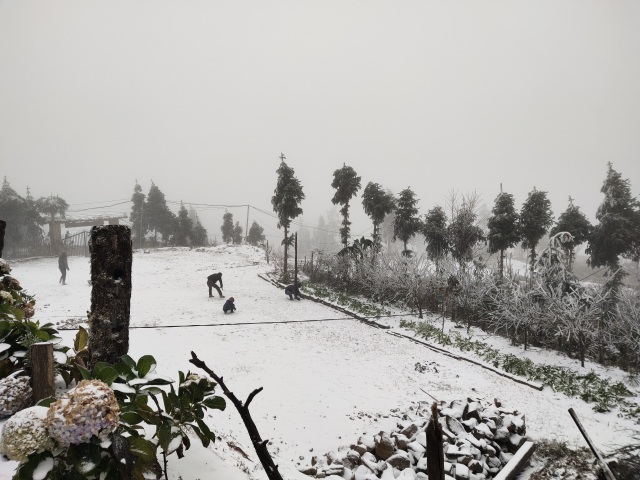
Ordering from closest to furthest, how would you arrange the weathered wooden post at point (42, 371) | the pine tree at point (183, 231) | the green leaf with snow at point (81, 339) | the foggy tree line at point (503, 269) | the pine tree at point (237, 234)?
the weathered wooden post at point (42, 371) < the green leaf with snow at point (81, 339) < the foggy tree line at point (503, 269) < the pine tree at point (183, 231) < the pine tree at point (237, 234)

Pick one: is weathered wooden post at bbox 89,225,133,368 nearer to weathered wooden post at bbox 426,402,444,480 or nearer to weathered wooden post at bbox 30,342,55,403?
weathered wooden post at bbox 30,342,55,403

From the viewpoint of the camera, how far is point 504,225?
846 inches

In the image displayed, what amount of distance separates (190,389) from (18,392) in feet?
4.69

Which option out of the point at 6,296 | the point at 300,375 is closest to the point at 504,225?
the point at 300,375

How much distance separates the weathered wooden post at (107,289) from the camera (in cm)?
245

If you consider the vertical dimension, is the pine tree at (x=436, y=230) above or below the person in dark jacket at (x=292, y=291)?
above

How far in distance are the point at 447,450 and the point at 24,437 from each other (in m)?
5.54

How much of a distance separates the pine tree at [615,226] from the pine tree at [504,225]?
17.5 feet

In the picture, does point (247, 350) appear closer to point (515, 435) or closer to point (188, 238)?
point (515, 435)

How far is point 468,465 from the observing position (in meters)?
4.88

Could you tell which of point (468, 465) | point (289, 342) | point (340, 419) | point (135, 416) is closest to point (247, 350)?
point (289, 342)

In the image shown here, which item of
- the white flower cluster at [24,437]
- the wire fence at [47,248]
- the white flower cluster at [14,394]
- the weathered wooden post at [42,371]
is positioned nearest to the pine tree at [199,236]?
the wire fence at [47,248]

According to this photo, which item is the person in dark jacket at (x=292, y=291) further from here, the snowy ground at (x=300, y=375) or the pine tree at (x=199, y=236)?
the pine tree at (x=199, y=236)

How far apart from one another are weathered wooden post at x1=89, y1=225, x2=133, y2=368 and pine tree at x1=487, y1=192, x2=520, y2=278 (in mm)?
22992
